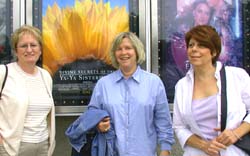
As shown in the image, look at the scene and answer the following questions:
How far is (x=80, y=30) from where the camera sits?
3.92 m

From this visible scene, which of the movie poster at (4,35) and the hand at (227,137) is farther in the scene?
the movie poster at (4,35)

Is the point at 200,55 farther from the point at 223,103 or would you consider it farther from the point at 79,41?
the point at 79,41

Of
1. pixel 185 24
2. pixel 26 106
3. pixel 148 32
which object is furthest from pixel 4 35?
pixel 185 24

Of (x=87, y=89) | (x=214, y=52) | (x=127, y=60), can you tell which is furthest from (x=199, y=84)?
(x=87, y=89)

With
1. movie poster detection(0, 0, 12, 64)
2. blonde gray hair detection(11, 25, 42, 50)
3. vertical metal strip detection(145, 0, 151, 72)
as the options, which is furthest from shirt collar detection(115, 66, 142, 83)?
movie poster detection(0, 0, 12, 64)

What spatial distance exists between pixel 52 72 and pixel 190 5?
1604 mm

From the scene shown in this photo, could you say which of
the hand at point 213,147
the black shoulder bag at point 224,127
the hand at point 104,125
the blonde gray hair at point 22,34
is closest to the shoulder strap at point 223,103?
the black shoulder bag at point 224,127

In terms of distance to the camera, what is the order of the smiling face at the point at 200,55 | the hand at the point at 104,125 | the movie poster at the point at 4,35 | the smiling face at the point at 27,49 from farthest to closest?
the movie poster at the point at 4,35, the smiling face at the point at 27,49, the hand at the point at 104,125, the smiling face at the point at 200,55

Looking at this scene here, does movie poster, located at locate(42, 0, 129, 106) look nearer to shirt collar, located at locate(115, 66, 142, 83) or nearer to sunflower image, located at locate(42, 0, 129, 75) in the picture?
sunflower image, located at locate(42, 0, 129, 75)

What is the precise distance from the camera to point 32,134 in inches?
119

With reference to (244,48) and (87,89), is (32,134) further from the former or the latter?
(244,48)

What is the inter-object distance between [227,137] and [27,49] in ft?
5.59

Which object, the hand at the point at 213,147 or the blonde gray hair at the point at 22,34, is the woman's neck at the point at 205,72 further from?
the blonde gray hair at the point at 22,34

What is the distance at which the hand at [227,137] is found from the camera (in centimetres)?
244
